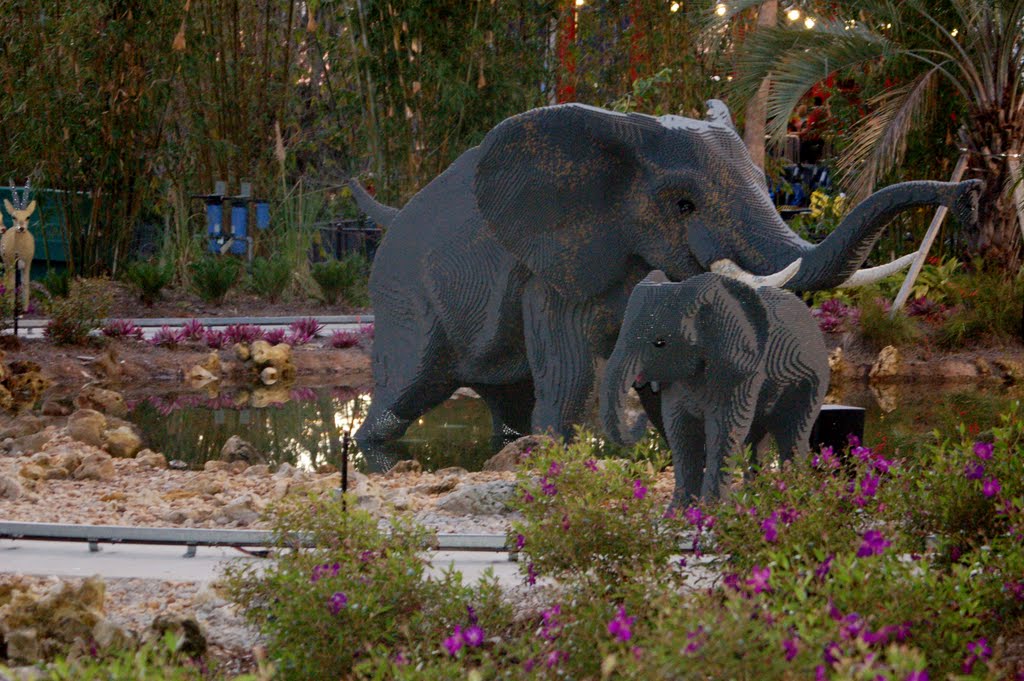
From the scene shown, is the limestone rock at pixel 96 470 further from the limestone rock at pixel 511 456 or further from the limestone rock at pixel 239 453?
the limestone rock at pixel 511 456

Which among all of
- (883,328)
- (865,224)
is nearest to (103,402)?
(865,224)

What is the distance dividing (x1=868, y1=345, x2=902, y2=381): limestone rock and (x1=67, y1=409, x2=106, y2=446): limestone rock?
22.4 feet

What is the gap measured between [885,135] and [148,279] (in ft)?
24.7

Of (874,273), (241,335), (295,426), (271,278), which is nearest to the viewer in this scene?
(874,273)

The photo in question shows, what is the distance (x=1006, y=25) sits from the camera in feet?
45.2

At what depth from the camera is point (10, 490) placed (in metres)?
6.32

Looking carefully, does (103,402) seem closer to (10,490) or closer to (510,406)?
(510,406)

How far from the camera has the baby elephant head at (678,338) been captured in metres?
4.96

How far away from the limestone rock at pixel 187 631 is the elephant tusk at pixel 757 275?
2.45m

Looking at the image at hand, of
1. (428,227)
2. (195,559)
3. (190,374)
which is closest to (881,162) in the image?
(190,374)

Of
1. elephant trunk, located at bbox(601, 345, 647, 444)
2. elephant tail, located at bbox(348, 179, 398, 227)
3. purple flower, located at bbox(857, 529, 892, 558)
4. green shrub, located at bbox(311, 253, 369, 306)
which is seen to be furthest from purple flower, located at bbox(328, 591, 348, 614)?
green shrub, located at bbox(311, 253, 369, 306)

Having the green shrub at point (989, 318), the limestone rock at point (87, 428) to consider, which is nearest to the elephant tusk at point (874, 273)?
the limestone rock at point (87, 428)

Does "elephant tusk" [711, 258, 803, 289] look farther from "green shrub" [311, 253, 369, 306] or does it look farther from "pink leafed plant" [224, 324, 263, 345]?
"green shrub" [311, 253, 369, 306]

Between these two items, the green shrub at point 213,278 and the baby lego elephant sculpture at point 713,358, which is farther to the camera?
the green shrub at point 213,278
